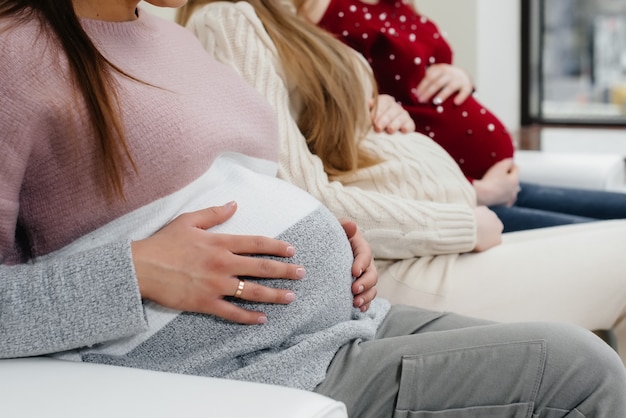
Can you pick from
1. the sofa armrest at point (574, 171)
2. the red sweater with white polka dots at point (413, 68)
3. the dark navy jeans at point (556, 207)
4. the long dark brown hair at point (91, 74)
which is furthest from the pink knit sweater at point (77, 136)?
the sofa armrest at point (574, 171)

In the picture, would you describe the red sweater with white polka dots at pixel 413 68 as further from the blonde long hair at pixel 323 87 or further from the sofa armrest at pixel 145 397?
the sofa armrest at pixel 145 397

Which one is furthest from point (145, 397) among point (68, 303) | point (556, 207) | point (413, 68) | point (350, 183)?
point (556, 207)

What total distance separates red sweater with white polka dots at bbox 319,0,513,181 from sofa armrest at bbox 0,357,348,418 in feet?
3.18

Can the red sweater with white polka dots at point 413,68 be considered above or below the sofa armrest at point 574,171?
above

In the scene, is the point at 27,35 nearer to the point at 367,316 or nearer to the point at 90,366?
the point at 90,366

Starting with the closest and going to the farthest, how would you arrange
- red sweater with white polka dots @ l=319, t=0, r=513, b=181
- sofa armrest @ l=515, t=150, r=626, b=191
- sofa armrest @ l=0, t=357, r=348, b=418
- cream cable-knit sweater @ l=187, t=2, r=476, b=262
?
sofa armrest @ l=0, t=357, r=348, b=418 < cream cable-knit sweater @ l=187, t=2, r=476, b=262 < red sweater with white polka dots @ l=319, t=0, r=513, b=181 < sofa armrest @ l=515, t=150, r=626, b=191

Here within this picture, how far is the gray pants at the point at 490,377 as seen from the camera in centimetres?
91

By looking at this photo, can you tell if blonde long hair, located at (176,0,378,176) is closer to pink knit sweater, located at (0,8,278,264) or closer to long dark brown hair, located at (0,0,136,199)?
pink knit sweater, located at (0,8,278,264)

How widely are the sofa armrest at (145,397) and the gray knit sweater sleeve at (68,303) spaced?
5 centimetres

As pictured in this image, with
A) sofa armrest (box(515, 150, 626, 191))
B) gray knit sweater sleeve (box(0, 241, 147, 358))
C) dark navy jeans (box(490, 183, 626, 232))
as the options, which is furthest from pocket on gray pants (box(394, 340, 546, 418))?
sofa armrest (box(515, 150, 626, 191))

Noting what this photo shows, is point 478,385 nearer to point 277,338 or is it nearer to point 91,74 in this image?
point 277,338

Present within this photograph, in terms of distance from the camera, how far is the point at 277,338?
0.93 meters

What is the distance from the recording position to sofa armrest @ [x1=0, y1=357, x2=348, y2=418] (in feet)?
2.27

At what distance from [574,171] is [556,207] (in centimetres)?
22
